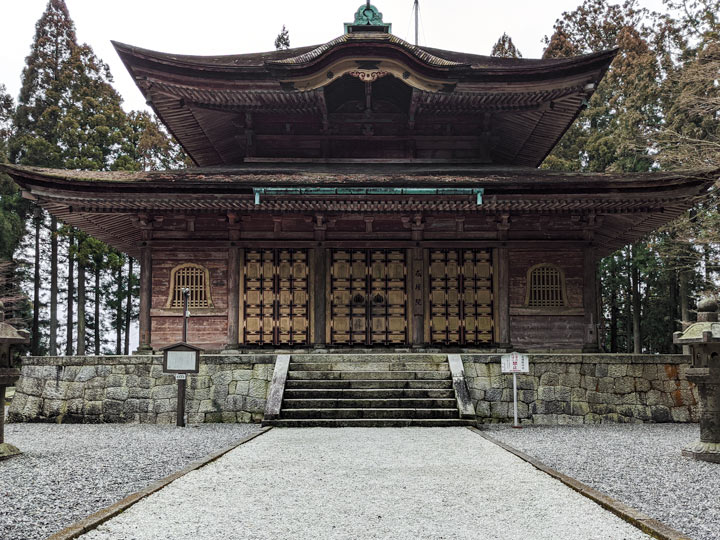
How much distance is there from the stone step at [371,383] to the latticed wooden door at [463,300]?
3.15m

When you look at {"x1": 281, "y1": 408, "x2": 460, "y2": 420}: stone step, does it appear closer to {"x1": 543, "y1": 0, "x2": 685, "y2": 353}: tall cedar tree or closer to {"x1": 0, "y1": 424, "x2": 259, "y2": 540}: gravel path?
{"x1": 0, "y1": 424, "x2": 259, "y2": 540}: gravel path

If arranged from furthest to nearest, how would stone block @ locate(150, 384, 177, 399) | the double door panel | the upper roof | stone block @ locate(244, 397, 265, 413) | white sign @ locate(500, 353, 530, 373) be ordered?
1. the double door panel
2. the upper roof
3. stone block @ locate(150, 384, 177, 399)
4. stone block @ locate(244, 397, 265, 413)
5. white sign @ locate(500, 353, 530, 373)

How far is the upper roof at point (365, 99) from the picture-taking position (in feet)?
48.4

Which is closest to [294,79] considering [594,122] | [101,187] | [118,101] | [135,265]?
[101,187]

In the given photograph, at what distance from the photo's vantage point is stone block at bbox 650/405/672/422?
12055mm

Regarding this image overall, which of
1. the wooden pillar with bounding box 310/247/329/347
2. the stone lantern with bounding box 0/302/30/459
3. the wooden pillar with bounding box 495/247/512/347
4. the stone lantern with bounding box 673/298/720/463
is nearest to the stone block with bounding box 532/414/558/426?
the wooden pillar with bounding box 495/247/512/347

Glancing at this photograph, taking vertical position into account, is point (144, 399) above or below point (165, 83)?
below

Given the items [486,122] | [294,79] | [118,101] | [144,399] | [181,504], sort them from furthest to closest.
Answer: [118,101], [486,122], [294,79], [144,399], [181,504]

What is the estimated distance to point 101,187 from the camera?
13594 mm

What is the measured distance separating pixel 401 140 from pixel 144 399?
935cm

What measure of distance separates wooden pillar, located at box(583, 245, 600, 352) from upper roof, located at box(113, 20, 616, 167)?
384 centimetres

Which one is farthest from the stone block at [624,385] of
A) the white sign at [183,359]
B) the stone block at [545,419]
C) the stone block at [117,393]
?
the stone block at [117,393]

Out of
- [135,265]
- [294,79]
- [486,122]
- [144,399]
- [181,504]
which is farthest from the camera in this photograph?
[135,265]

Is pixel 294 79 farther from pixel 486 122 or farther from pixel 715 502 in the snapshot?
pixel 715 502
